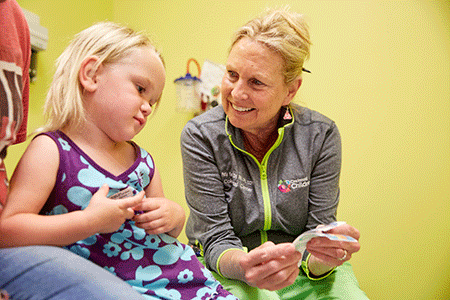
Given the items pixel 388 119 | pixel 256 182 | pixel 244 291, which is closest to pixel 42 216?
pixel 244 291

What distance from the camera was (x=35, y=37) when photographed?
189 centimetres

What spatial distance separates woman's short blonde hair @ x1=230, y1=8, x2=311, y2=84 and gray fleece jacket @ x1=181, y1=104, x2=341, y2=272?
201 mm

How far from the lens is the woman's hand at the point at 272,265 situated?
2.94ft

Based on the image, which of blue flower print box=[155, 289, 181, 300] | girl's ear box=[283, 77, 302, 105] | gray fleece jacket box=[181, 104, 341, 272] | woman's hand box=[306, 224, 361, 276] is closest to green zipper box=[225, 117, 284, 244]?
gray fleece jacket box=[181, 104, 341, 272]

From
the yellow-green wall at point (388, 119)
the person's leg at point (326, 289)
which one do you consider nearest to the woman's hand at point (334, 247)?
the person's leg at point (326, 289)

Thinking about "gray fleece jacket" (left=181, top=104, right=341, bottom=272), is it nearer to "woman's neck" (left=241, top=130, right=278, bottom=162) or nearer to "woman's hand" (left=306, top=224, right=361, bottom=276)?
"woman's neck" (left=241, top=130, right=278, bottom=162)

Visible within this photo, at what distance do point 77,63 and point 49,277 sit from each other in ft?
1.64

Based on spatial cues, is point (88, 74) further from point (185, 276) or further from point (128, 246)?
point (185, 276)

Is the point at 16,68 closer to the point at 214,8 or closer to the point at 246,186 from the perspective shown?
the point at 246,186

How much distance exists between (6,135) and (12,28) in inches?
9.7

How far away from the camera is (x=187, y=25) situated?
250cm

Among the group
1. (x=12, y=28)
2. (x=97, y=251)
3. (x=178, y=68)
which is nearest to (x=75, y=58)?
(x=12, y=28)

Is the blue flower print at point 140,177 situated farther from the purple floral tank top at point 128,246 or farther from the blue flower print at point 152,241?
the blue flower print at point 152,241

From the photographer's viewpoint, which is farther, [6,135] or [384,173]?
[384,173]
